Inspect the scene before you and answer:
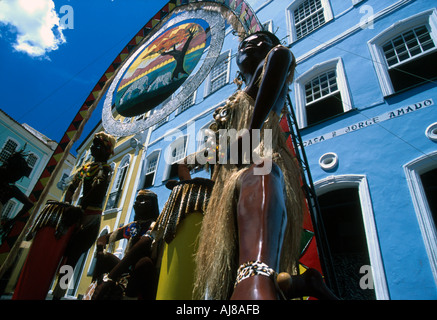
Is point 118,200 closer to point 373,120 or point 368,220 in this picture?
point 368,220

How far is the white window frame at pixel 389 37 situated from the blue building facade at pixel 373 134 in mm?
23

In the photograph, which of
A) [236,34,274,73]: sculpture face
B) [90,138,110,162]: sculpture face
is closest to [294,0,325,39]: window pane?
[236,34,274,73]: sculpture face

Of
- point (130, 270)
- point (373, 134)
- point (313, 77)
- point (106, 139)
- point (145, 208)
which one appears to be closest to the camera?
point (130, 270)

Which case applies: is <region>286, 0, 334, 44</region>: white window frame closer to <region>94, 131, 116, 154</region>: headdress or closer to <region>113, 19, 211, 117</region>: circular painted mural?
<region>113, 19, 211, 117</region>: circular painted mural

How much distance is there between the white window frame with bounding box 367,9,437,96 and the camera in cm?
566

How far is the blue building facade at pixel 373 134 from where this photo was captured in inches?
164

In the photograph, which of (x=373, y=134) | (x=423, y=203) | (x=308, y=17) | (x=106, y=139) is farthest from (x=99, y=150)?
(x=308, y=17)

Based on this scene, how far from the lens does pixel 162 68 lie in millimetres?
3938

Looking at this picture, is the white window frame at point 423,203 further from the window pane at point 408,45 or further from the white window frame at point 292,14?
the white window frame at point 292,14

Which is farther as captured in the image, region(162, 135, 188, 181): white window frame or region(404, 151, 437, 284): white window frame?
region(162, 135, 188, 181): white window frame

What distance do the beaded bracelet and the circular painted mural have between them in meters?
3.21

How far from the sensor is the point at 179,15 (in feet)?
14.7

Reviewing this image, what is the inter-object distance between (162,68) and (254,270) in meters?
3.88
